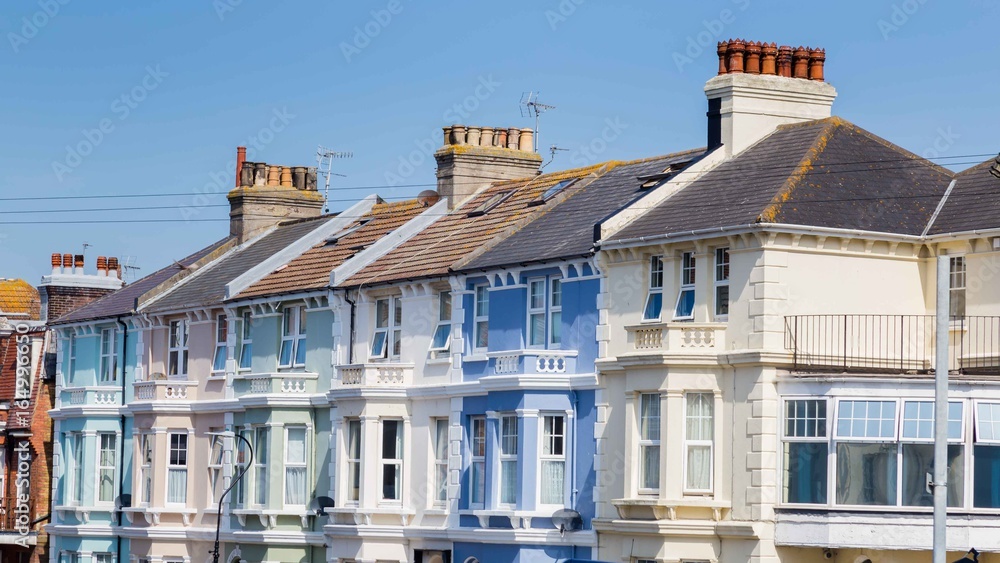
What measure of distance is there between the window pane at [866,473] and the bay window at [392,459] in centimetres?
1277

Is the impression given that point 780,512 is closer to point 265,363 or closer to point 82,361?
point 265,363

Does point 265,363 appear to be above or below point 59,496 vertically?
above

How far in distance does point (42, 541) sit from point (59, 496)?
2.50 meters

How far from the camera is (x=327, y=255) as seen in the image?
49250 mm

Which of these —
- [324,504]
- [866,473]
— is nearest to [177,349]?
[324,504]

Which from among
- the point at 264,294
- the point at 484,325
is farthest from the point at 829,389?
the point at 264,294

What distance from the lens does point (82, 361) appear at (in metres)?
57.8

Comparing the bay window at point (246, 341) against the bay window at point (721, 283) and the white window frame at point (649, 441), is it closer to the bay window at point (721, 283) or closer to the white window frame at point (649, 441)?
the white window frame at point (649, 441)

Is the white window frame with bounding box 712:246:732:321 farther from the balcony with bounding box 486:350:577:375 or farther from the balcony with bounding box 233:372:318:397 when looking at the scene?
the balcony with bounding box 233:372:318:397

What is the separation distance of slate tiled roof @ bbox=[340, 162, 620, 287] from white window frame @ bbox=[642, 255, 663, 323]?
5.88 metres

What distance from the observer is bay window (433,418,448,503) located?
4262cm

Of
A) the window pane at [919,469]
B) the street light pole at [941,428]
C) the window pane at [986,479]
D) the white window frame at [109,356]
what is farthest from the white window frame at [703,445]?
the white window frame at [109,356]

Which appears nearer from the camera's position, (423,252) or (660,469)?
(660,469)

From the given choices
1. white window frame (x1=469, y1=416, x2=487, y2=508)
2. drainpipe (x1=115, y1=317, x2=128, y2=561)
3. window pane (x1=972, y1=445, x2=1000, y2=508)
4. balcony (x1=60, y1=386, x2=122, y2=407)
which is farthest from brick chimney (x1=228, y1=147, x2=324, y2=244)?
window pane (x1=972, y1=445, x2=1000, y2=508)
